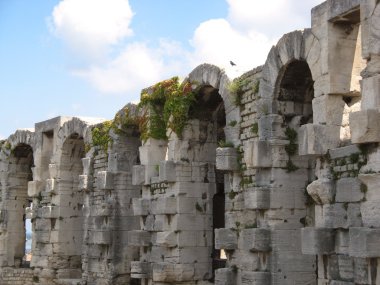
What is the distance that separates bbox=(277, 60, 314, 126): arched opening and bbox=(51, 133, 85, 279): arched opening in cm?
887

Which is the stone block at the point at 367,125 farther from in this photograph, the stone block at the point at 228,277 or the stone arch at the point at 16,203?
the stone arch at the point at 16,203

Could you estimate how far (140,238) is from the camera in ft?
49.9

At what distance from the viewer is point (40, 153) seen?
20547 mm

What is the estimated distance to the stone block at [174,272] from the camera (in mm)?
14148

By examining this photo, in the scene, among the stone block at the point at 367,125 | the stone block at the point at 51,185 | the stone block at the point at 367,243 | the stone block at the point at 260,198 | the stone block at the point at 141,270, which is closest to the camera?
the stone block at the point at 367,243

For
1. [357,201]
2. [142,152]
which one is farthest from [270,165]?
[142,152]

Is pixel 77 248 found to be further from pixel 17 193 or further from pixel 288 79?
pixel 288 79

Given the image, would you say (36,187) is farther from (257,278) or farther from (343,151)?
(343,151)

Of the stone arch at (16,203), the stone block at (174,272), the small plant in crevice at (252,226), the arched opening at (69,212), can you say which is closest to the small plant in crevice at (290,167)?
the small plant in crevice at (252,226)

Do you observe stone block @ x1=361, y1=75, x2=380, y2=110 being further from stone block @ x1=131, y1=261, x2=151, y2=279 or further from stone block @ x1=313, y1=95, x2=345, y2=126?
stone block @ x1=131, y1=261, x2=151, y2=279

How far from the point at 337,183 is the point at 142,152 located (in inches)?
263

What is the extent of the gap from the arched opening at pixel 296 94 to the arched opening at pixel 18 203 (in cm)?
1212

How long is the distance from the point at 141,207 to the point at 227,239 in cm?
349

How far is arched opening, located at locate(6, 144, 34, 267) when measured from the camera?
22.0 m
